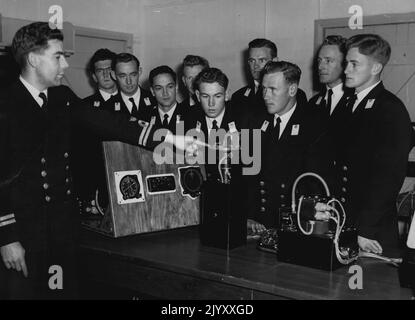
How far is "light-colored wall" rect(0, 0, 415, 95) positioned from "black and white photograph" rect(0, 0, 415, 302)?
1710 mm

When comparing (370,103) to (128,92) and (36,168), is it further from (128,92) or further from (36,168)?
(128,92)

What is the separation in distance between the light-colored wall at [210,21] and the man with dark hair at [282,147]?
2.61 meters

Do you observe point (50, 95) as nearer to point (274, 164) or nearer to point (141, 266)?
point (141, 266)

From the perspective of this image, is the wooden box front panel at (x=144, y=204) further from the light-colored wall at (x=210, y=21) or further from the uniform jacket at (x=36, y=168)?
the light-colored wall at (x=210, y=21)

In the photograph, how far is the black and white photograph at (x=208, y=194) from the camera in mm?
2248

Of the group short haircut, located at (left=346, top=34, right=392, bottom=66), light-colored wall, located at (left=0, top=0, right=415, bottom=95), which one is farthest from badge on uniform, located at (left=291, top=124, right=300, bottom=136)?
light-colored wall, located at (left=0, top=0, right=415, bottom=95)

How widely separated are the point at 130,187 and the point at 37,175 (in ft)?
1.68

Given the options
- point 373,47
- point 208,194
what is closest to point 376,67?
point 373,47

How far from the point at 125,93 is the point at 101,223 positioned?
2.15 meters

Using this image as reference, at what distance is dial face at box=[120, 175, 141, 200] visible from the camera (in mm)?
2777

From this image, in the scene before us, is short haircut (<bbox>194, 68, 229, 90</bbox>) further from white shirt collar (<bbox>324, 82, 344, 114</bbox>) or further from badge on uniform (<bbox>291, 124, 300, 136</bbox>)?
white shirt collar (<bbox>324, 82, 344, 114</bbox>)

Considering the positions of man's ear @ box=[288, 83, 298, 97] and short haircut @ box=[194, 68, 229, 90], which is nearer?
man's ear @ box=[288, 83, 298, 97]

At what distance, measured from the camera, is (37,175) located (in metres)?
2.49
